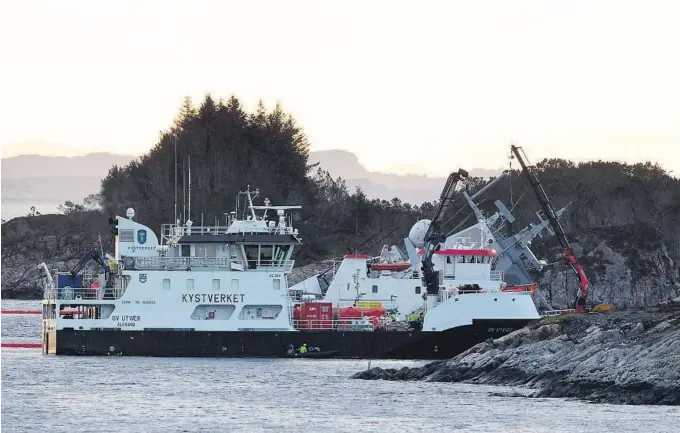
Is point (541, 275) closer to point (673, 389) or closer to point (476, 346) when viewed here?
point (476, 346)

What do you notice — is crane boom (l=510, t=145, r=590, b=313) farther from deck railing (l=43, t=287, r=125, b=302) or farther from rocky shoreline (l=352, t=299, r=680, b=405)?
deck railing (l=43, t=287, r=125, b=302)

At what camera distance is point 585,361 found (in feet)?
142

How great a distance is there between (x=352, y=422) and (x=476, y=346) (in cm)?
1239

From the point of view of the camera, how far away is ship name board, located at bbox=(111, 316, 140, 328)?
52719mm

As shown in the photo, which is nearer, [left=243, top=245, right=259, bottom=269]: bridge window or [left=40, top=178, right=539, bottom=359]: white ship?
[left=40, top=178, right=539, bottom=359]: white ship

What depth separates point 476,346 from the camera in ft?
163

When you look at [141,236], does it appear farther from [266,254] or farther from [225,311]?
[266,254]

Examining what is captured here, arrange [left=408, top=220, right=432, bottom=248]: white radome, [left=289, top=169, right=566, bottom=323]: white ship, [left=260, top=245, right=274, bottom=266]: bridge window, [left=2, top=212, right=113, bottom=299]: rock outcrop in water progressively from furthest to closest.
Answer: [left=2, top=212, right=113, bottom=299]: rock outcrop in water
[left=408, top=220, right=432, bottom=248]: white radome
[left=289, top=169, right=566, bottom=323]: white ship
[left=260, top=245, right=274, bottom=266]: bridge window

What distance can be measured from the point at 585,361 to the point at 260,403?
9.39 m

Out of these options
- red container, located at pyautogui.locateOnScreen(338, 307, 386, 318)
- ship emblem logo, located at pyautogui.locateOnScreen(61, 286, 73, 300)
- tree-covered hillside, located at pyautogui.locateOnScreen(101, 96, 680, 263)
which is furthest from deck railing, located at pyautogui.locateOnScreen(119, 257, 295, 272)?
tree-covered hillside, located at pyautogui.locateOnScreen(101, 96, 680, 263)

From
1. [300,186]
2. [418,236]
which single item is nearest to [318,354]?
[418,236]

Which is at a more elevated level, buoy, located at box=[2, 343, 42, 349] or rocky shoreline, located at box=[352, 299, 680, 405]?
buoy, located at box=[2, 343, 42, 349]

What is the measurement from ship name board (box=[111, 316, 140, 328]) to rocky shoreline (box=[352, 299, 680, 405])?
961cm

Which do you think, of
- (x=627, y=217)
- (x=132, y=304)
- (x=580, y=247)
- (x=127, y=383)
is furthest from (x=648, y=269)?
(x=127, y=383)
